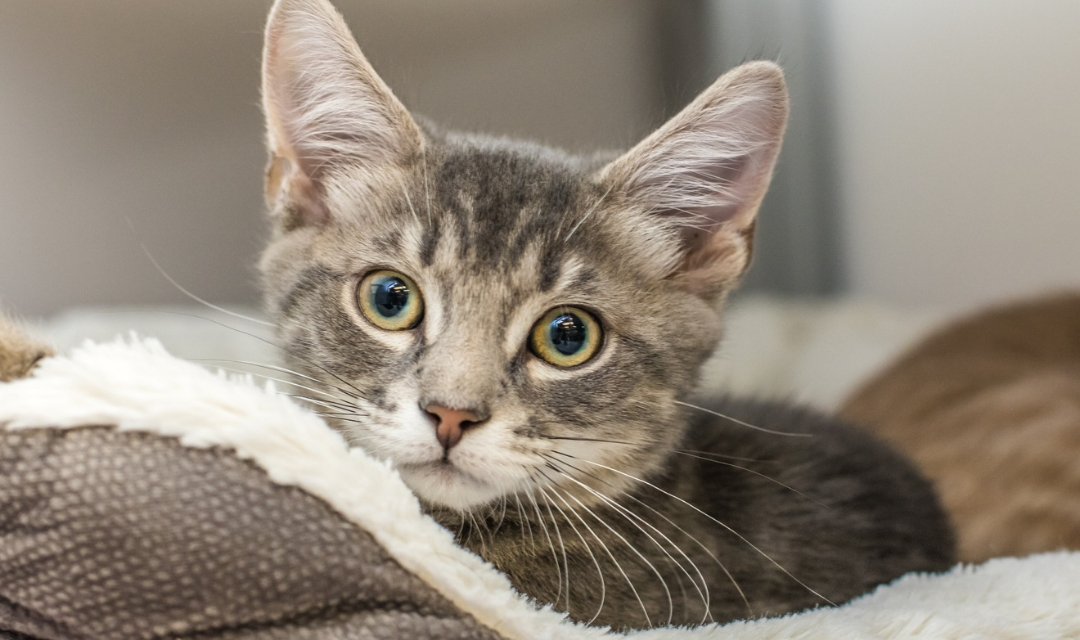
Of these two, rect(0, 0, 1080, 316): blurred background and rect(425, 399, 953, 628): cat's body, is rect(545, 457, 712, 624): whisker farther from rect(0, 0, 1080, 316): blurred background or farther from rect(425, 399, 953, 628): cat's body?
rect(0, 0, 1080, 316): blurred background

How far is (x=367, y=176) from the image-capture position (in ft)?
3.79

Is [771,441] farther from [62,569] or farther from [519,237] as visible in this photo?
[62,569]

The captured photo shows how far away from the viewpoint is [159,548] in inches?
29.0

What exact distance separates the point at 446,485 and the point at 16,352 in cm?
44

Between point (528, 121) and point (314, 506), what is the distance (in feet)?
4.52

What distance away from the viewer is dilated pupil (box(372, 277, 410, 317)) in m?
1.03

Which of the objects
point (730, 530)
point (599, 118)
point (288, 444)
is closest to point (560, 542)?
point (730, 530)

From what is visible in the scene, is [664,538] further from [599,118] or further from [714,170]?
[599,118]

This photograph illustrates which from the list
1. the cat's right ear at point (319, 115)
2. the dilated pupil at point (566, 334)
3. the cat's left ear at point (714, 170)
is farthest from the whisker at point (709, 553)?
the cat's right ear at point (319, 115)

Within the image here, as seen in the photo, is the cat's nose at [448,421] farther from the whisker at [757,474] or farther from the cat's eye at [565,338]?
the whisker at [757,474]

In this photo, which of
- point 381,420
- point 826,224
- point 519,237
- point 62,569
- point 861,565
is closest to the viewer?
point 62,569

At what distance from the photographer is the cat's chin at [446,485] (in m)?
0.94

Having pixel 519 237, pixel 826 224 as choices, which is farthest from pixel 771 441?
pixel 826 224

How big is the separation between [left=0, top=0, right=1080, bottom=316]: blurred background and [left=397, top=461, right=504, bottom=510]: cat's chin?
52 centimetres
